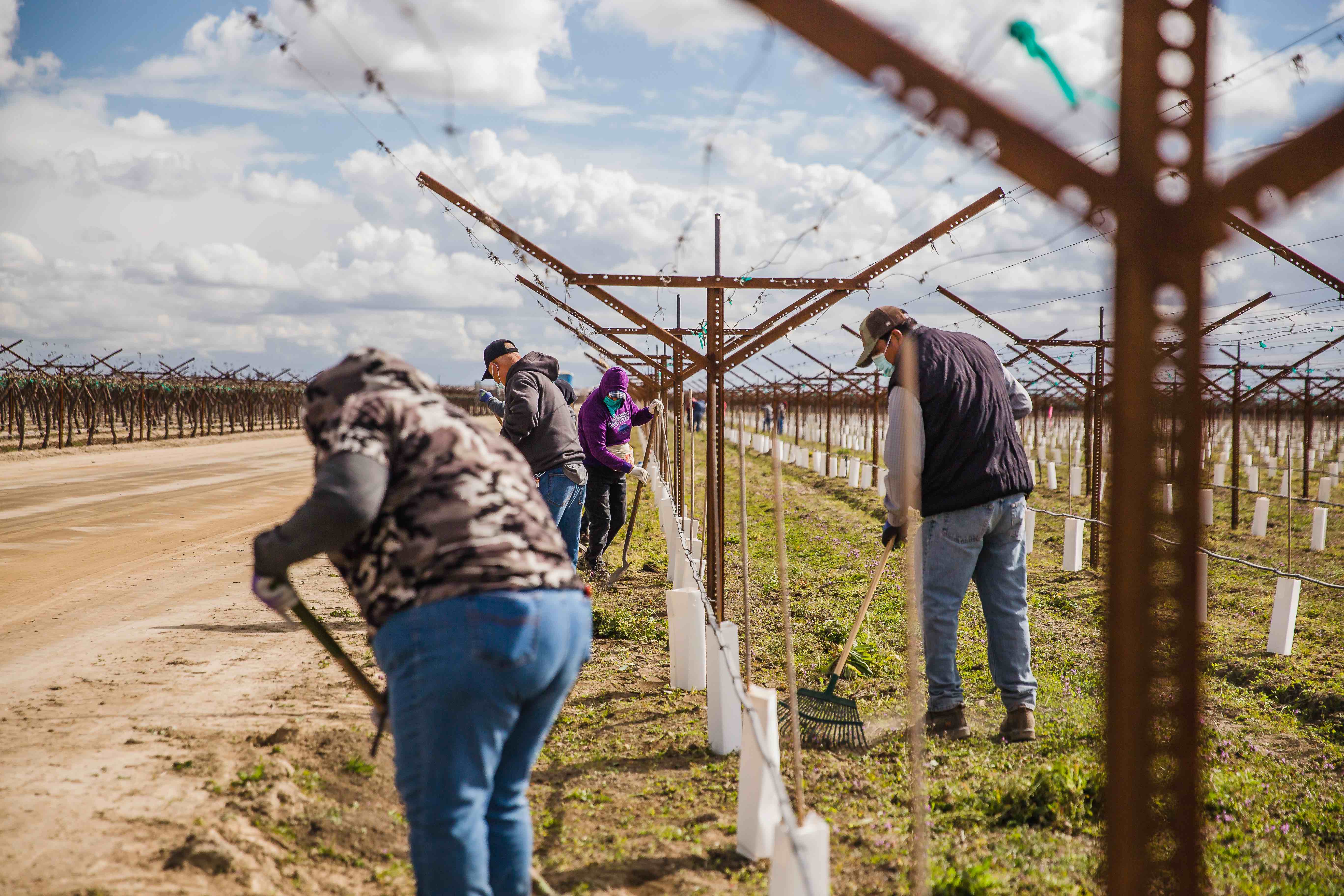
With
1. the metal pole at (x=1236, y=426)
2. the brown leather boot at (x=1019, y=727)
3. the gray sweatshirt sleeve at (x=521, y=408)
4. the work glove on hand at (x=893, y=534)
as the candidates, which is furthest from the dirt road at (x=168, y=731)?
the metal pole at (x=1236, y=426)

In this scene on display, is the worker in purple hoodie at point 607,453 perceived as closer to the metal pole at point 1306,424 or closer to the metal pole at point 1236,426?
the metal pole at point 1236,426

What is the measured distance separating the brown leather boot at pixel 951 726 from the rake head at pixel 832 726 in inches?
13.0

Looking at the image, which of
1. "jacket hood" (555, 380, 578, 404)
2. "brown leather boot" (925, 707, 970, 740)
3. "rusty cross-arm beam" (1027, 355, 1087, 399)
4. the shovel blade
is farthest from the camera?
"rusty cross-arm beam" (1027, 355, 1087, 399)

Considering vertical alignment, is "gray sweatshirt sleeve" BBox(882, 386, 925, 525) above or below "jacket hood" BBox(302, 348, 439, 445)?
below

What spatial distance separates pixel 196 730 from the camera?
13.5 ft

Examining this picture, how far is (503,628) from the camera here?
76.9 inches

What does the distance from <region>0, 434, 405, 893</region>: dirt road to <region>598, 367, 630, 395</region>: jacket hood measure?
8.33ft

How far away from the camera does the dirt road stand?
9.52 feet

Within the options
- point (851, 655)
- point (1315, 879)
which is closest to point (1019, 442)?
point (851, 655)

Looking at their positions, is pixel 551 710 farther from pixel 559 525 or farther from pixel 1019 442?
pixel 559 525

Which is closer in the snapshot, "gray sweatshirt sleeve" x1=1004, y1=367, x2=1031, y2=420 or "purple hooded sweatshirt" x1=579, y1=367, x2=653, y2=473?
"gray sweatshirt sleeve" x1=1004, y1=367, x2=1031, y2=420

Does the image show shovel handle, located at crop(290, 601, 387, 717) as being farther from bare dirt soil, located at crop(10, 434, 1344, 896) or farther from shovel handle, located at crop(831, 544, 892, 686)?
shovel handle, located at crop(831, 544, 892, 686)

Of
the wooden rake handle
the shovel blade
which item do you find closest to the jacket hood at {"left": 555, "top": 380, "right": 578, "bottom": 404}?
the wooden rake handle

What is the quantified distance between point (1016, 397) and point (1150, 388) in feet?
11.6
